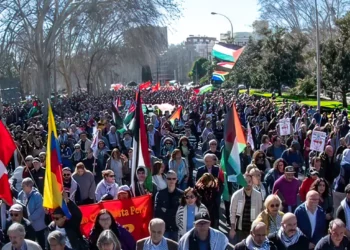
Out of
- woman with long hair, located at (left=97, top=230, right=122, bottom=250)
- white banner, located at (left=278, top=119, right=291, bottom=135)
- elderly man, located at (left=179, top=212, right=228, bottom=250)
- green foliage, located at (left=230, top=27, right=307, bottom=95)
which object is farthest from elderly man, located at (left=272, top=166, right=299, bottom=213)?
green foliage, located at (left=230, top=27, right=307, bottom=95)

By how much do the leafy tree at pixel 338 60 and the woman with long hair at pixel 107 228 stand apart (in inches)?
1168

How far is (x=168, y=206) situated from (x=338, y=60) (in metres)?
28.3

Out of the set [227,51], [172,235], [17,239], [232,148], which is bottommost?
[172,235]

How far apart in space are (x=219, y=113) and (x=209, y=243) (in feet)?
56.6

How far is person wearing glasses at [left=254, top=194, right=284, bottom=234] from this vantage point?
20.4 feet

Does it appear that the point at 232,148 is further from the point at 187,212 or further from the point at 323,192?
the point at 187,212

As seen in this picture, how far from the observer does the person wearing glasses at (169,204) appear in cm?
724

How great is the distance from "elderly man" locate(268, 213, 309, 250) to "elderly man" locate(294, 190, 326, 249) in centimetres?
78

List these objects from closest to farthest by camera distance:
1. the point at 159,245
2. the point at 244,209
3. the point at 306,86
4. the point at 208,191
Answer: the point at 159,245
the point at 244,209
the point at 208,191
the point at 306,86

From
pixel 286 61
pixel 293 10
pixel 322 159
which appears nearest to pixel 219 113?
pixel 322 159

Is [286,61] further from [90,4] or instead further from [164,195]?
[164,195]

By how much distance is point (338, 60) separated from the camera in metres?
33.5

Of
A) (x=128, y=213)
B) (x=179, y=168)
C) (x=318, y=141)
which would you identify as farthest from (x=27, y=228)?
(x=318, y=141)

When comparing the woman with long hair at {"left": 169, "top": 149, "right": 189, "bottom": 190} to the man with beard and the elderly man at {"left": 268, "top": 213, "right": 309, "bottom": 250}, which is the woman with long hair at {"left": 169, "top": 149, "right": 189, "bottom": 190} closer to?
the man with beard
